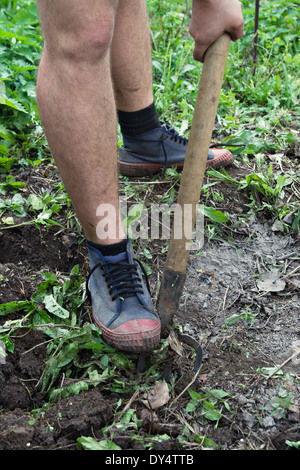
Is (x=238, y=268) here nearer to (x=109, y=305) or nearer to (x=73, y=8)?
(x=109, y=305)

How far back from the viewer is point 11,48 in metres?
3.36

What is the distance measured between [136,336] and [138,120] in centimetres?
125

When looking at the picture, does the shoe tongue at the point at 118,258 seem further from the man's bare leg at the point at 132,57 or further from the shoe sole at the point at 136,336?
the man's bare leg at the point at 132,57

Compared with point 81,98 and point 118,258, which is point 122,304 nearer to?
point 118,258

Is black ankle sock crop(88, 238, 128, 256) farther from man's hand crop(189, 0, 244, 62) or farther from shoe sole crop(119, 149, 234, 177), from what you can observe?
shoe sole crop(119, 149, 234, 177)

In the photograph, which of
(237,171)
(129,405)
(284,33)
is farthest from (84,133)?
(284,33)

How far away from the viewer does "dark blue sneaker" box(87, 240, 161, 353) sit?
1757 mm

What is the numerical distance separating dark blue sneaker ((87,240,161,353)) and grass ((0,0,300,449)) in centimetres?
7

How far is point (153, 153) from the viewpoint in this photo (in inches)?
105

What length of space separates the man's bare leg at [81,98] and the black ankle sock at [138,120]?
0.83 metres

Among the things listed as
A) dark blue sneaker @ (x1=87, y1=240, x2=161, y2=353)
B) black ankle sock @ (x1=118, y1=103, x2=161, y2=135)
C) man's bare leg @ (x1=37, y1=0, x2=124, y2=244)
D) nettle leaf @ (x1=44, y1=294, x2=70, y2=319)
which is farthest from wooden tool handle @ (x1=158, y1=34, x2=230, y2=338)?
black ankle sock @ (x1=118, y1=103, x2=161, y2=135)

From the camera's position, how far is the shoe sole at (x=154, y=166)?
8.83 ft

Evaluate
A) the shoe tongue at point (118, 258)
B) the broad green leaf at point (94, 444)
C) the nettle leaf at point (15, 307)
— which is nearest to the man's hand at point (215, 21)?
the shoe tongue at point (118, 258)

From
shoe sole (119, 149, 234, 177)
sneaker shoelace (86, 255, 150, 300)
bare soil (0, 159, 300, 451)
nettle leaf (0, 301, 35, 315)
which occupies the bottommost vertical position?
bare soil (0, 159, 300, 451)
